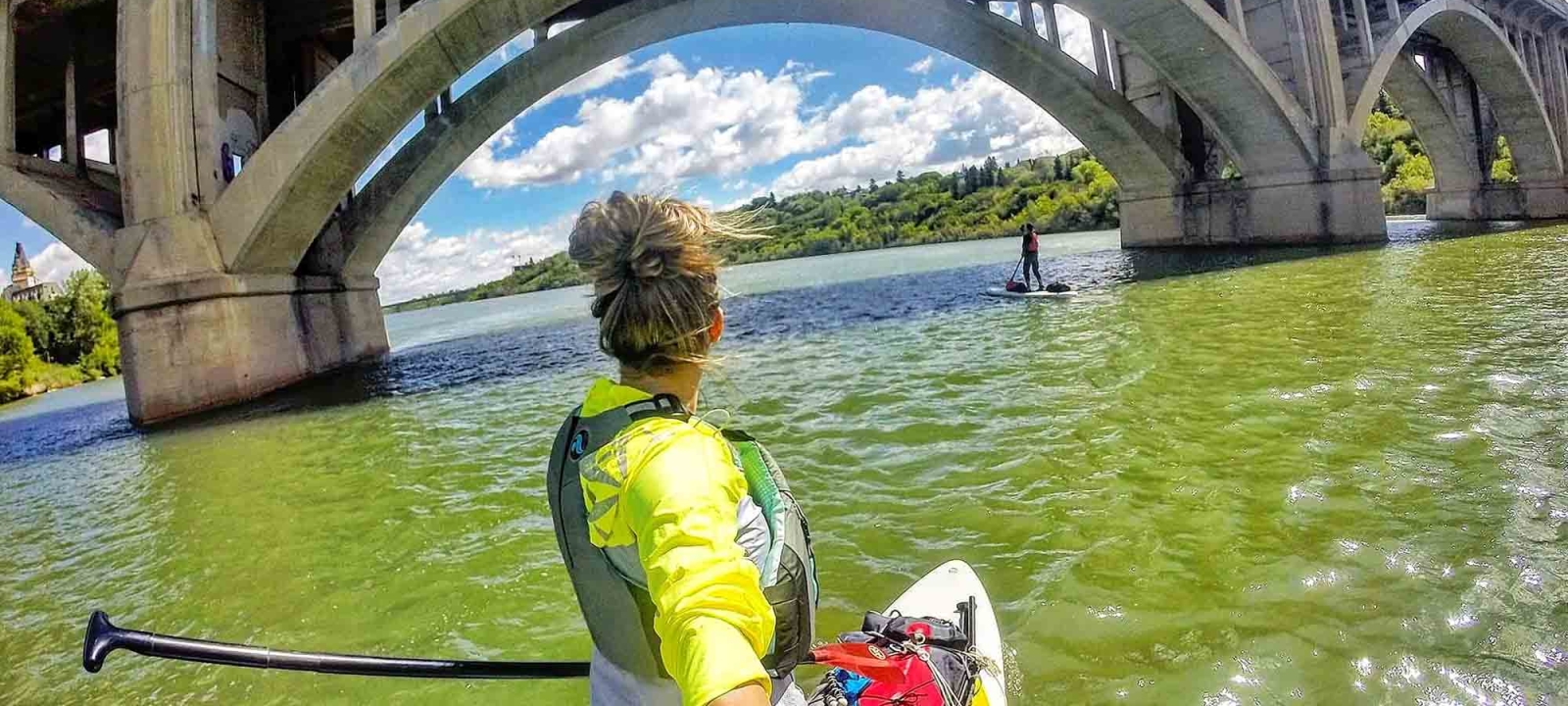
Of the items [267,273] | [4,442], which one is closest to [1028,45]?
[267,273]

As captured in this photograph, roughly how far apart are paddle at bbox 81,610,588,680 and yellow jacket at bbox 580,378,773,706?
2.94ft

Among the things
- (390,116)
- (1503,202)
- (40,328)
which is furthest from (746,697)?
(40,328)

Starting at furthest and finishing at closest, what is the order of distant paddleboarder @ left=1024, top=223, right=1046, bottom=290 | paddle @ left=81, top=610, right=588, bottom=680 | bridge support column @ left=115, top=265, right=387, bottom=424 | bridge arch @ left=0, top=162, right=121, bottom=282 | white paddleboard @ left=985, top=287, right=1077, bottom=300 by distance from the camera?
distant paddleboarder @ left=1024, top=223, right=1046, bottom=290
white paddleboard @ left=985, top=287, right=1077, bottom=300
bridge arch @ left=0, top=162, right=121, bottom=282
bridge support column @ left=115, top=265, right=387, bottom=424
paddle @ left=81, top=610, right=588, bottom=680

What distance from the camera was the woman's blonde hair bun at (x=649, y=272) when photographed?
1425 mm

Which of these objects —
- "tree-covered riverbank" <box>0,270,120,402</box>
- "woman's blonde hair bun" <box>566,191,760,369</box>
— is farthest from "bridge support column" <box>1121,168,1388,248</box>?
"tree-covered riverbank" <box>0,270,120,402</box>

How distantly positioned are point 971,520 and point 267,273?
15.4 metres

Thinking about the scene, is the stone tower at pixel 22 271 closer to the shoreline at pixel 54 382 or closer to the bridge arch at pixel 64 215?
the shoreline at pixel 54 382

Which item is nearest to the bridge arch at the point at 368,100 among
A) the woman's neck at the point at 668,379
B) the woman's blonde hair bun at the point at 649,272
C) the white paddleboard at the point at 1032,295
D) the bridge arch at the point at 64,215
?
the bridge arch at the point at 64,215

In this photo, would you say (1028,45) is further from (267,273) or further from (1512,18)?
(1512,18)

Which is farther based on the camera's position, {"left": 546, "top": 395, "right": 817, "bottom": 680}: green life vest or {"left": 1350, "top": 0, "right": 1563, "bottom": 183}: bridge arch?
{"left": 1350, "top": 0, "right": 1563, "bottom": 183}: bridge arch

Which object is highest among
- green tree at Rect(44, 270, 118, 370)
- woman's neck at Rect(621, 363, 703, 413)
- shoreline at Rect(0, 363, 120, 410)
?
green tree at Rect(44, 270, 118, 370)

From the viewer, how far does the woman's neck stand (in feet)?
4.89

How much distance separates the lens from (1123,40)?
69.3 feet

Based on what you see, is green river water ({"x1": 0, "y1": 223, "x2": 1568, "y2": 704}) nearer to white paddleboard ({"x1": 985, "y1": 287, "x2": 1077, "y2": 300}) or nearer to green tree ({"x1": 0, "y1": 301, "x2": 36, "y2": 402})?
white paddleboard ({"x1": 985, "y1": 287, "x2": 1077, "y2": 300})
